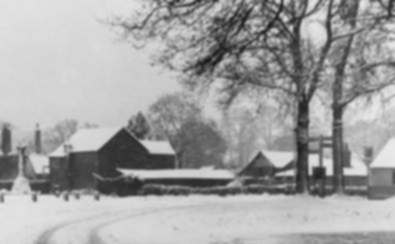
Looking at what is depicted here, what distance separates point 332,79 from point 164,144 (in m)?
72.4

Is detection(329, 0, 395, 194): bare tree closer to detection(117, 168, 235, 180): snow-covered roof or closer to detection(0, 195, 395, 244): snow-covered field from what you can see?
detection(0, 195, 395, 244): snow-covered field

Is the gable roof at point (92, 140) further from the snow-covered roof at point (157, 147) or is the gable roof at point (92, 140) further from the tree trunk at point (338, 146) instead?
the tree trunk at point (338, 146)

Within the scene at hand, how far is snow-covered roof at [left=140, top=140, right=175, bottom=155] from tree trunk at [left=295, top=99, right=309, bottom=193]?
55230mm

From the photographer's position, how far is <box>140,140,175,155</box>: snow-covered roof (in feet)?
316

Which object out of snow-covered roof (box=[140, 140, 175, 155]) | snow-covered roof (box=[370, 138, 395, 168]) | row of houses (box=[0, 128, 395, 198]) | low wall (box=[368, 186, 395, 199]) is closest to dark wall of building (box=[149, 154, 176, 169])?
row of houses (box=[0, 128, 395, 198])

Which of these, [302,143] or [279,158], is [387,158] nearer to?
[279,158]

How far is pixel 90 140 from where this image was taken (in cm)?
9094

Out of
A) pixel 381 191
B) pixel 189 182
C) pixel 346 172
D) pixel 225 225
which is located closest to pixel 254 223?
pixel 225 225

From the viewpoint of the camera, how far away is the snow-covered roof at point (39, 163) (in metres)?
104

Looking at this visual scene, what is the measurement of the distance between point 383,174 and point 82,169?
3775 centimetres

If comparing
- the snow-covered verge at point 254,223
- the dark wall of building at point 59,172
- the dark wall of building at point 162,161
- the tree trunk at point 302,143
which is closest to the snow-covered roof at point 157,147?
the dark wall of building at point 162,161

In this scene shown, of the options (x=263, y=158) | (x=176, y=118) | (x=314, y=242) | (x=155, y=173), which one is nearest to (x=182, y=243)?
(x=314, y=242)

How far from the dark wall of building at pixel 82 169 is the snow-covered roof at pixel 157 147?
353 inches

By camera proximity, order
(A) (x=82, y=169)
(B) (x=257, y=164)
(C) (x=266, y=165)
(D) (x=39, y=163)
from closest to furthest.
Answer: (A) (x=82, y=169)
(C) (x=266, y=165)
(B) (x=257, y=164)
(D) (x=39, y=163)
